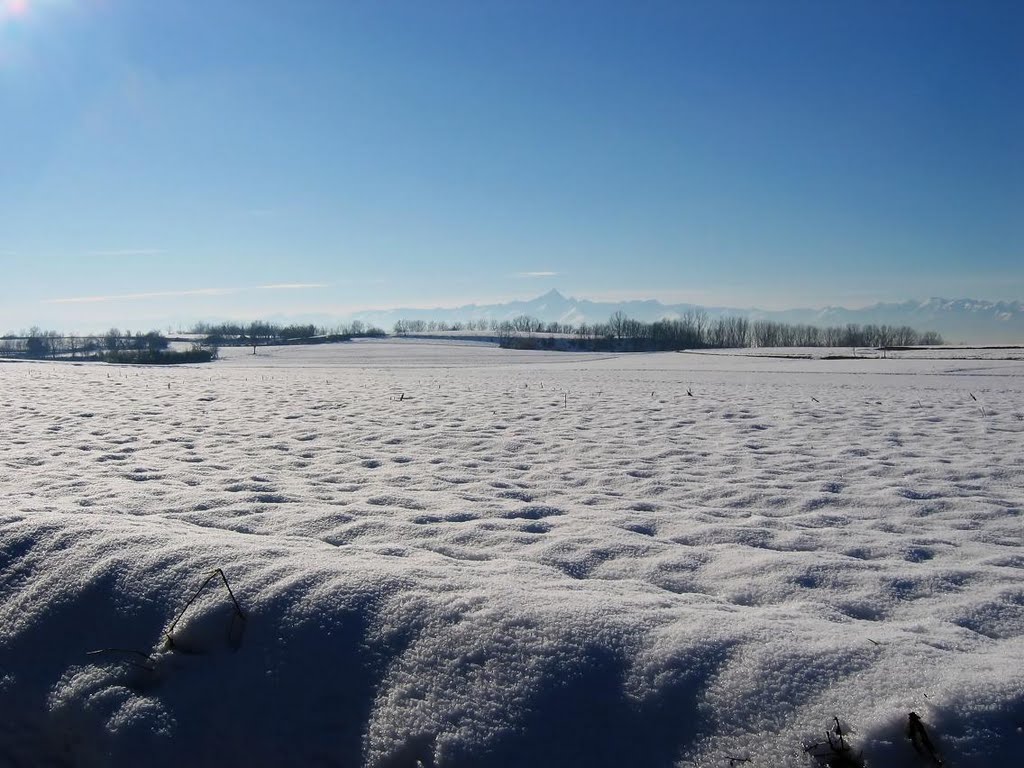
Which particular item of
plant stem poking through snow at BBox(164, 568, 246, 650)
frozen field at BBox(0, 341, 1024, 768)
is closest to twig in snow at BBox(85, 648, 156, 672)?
frozen field at BBox(0, 341, 1024, 768)

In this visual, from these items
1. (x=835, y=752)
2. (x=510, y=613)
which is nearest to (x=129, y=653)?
(x=510, y=613)

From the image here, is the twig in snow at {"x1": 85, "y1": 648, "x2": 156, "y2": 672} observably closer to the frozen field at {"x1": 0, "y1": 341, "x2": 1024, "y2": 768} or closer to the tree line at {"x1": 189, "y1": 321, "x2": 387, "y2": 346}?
the frozen field at {"x1": 0, "y1": 341, "x2": 1024, "y2": 768}

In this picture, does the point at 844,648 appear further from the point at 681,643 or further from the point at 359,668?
the point at 359,668

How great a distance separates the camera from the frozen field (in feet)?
8.21

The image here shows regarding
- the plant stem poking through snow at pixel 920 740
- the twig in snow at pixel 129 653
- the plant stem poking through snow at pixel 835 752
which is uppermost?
the plant stem poking through snow at pixel 920 740

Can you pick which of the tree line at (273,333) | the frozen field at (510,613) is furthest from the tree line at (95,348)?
the frozen field at (510,613)

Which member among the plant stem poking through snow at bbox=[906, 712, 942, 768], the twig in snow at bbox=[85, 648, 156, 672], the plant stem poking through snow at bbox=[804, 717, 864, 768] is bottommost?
the twig in snow at bbox=[85, 648, 156, 672]

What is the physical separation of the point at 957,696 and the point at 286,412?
977 centimetres

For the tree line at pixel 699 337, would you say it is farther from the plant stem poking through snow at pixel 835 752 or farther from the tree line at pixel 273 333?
the plant stem poking through snow at pixel 835 752

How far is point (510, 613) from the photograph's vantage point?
119 inches

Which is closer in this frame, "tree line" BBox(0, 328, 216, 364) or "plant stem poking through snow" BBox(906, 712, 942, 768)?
"plant stem poking through snow" BBox(906, 712, 942, 768)

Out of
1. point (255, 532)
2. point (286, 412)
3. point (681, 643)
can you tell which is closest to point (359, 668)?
point (681, 643)

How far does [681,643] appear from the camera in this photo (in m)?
2.80

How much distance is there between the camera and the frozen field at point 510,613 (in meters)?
2.50
